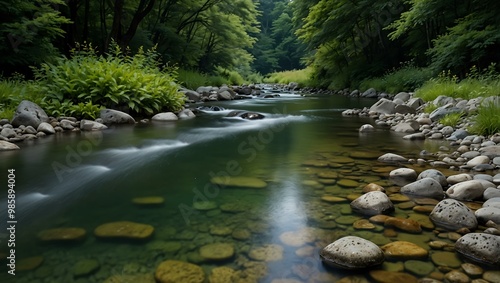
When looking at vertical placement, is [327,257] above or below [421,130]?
below

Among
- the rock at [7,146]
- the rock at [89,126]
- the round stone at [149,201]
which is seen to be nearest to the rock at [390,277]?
the round stone at [149,201]

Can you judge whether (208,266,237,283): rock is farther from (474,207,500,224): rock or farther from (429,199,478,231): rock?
(474,207,500,224): rock

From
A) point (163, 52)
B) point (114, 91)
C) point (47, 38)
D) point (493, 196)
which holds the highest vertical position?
point (163, 52)

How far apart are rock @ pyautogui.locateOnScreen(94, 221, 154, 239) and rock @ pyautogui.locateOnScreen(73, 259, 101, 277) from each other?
13.8 inches

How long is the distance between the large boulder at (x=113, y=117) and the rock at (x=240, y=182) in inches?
181

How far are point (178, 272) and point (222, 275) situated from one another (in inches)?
10.4

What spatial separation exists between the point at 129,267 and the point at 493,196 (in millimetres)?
3016

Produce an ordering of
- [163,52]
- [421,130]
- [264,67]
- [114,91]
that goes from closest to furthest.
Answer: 1. [421,130]
2. [114,91]
3. [163,52]
4. [264,67]

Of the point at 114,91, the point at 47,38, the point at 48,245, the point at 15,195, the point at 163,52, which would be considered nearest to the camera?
the point at 48,245

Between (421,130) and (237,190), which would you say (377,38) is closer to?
(421,130)

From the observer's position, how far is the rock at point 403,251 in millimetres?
A: 2214

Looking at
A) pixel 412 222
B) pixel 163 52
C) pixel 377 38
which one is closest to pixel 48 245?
pixel 412 222

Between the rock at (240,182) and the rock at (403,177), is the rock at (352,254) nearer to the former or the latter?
the rock at (240,182)

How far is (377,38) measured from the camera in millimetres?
20062
